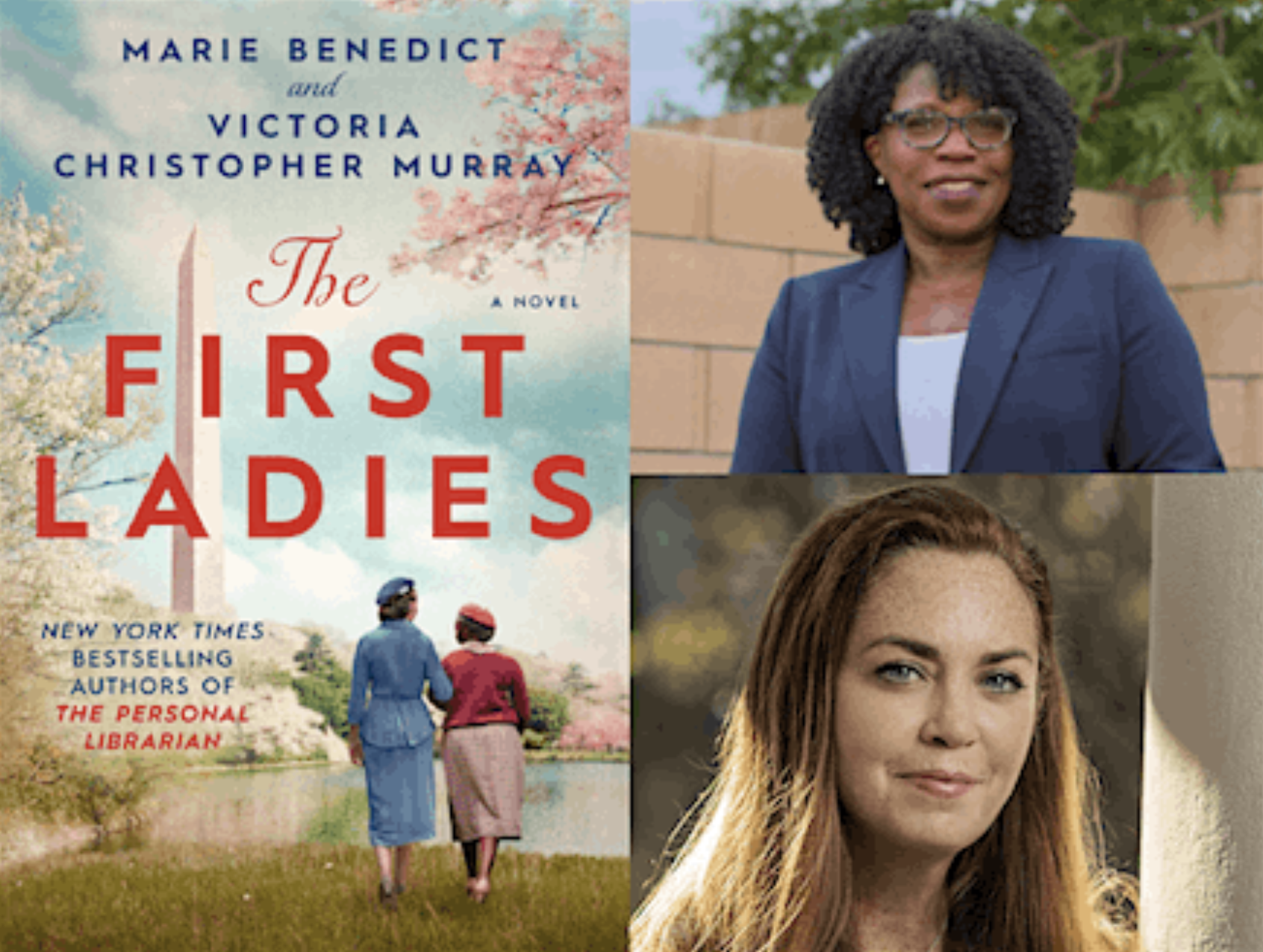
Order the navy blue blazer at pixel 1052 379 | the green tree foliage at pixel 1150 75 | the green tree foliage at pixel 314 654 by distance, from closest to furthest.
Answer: the navy blue blazer at pixel 1052 379, the green tree foliage at pixel 314 654, the green tree foliage at pixel 1150 75

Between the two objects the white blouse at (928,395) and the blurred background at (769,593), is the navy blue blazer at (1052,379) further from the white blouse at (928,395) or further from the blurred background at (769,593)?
the blurred background at (769,593)

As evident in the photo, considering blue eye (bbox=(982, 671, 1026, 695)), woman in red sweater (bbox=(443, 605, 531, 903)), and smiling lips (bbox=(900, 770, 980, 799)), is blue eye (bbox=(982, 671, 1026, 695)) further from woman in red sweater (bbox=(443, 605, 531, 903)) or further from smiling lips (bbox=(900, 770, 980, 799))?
woman in red sweater (bbox=(443, 605, 531, 903))

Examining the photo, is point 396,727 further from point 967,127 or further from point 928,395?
point 967,127

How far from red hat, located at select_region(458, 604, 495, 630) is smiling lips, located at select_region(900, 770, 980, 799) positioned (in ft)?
2.22

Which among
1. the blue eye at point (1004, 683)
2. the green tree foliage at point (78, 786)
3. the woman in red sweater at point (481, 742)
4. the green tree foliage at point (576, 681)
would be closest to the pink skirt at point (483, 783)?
the woman in red sweater at point (481, 742)

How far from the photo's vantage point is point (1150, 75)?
711 cm

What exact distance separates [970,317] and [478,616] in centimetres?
87

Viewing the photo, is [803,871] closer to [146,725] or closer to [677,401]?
[146,725]

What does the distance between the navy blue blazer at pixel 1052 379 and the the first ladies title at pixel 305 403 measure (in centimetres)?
52

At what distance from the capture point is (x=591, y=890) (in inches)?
87.0

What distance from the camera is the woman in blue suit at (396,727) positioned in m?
2.23

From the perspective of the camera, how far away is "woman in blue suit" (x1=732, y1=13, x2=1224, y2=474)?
84.3 inches

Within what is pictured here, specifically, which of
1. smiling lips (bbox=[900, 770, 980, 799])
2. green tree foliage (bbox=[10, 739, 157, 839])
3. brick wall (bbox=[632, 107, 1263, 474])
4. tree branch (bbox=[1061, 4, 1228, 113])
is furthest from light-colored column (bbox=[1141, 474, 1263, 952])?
tree branch (bbox=[1061, 4, 1228, 113])

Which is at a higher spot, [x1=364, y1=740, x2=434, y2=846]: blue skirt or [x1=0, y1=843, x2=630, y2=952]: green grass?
[x1=364, y1=740, x2=434, y2=846]: blue skirt
